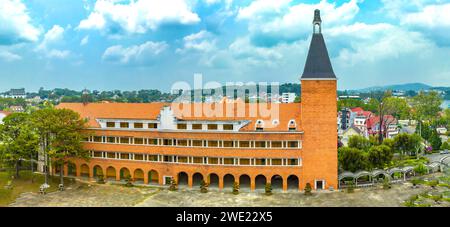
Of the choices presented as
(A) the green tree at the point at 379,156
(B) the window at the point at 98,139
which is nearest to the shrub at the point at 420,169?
(A) the green tree at the point at 379,156

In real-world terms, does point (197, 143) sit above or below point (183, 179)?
above

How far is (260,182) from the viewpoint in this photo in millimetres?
52188

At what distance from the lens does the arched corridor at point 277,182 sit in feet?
164

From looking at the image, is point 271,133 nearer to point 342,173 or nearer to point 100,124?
point 342,173

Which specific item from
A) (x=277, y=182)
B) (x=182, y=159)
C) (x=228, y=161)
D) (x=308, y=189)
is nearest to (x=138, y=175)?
(x=182, y=159)

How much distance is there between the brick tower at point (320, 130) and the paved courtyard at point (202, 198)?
8.15 ft

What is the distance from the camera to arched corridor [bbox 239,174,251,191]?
49875 millimetres

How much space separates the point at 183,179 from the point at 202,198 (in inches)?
344

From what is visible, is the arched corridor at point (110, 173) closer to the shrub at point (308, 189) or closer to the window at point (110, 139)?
the window at point (110, 139)

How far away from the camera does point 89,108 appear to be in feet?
→ 196

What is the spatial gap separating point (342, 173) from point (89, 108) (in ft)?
132

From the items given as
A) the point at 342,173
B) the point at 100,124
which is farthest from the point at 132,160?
the point at 342,173

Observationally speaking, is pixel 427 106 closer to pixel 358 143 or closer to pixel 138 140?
pixel 358 143

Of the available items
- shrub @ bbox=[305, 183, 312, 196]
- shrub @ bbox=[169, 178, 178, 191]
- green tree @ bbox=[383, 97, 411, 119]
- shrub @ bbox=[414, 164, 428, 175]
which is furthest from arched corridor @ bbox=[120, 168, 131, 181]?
green tree @ bbox=[383, 97, 411, 119]
